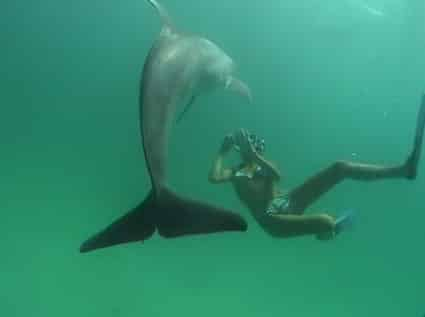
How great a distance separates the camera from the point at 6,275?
71.4 ft

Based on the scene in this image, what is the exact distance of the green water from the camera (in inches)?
902

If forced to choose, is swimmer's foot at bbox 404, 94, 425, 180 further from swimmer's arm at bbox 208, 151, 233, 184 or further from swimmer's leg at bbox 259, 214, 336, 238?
swimmer's arm at bbox 208, 151, 233, 184

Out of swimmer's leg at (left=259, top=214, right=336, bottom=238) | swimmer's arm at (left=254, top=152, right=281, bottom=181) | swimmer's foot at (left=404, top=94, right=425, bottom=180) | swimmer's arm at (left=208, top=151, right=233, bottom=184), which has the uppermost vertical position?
swimmer's foot at (left=404, top=94, right=425, bottom=180)

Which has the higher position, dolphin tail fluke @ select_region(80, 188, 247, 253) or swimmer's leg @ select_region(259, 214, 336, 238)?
dolphin tail fluke @ select_region(80, 188, 247, 253)

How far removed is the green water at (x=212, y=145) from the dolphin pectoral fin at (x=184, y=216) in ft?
47.1

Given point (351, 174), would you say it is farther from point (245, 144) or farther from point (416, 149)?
point (245, 144)

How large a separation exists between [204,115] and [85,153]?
18.7 ft

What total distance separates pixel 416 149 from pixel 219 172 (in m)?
2.85

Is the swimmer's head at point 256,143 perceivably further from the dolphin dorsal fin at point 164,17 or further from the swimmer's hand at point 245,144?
the dolphin dorsal fin at point 164,17

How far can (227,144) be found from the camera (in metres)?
8.64

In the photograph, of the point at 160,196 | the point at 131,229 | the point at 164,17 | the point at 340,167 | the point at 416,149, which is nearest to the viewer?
the point at 160,196

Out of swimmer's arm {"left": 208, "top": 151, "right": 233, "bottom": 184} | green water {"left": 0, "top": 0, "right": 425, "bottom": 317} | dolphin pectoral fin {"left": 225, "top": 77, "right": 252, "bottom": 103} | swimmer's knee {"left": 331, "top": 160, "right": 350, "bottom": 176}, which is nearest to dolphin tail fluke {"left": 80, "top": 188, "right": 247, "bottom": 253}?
swimmer's knee {"left": 331, "top": 160, "right": 350, "bottom": 176}

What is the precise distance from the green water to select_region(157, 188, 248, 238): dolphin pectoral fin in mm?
14370

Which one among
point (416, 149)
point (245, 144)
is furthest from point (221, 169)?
point (416, 149)
